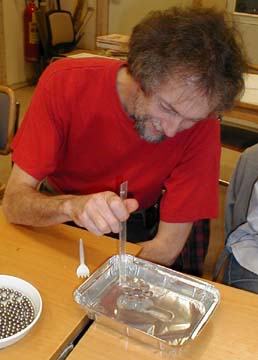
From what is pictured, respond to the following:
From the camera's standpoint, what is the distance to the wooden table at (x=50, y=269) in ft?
2.43

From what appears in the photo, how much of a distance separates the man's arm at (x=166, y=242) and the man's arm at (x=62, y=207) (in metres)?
0.28

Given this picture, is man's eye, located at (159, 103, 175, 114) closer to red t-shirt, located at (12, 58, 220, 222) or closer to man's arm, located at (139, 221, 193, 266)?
red t-shirt, located at (12, 58, 220, 222)

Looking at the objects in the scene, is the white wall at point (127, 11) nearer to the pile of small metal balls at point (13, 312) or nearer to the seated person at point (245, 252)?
the seated person at point (245, 252)

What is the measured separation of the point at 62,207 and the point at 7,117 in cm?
86

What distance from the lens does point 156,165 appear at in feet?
3.98

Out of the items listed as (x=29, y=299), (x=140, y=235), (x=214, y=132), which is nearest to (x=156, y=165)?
(x=214, y=132)

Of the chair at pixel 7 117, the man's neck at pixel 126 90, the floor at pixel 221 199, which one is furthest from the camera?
the floor at pixel 221 199

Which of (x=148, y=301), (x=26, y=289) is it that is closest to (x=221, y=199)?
(x=148, y=301)

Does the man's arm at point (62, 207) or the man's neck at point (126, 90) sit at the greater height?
the man's neck at point (126, 90)

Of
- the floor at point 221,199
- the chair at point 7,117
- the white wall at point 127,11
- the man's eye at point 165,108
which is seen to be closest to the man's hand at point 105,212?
the man's eye at point 165,108

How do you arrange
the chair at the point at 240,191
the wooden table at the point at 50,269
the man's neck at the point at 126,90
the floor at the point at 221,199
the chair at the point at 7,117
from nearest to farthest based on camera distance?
the wooden table at the point at 50,269 < the man's neck at the point at 126,90 < the chair at the point at 240,191 < the chair at the point at 7,117 < the floor at the point at 221,199

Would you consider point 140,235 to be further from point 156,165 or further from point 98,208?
point 98,208

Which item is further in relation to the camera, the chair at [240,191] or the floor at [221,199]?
the floor at [221,199]

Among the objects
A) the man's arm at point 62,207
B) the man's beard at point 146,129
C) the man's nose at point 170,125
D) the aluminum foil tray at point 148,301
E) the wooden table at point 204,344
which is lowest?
the wooden table at point 204,344
